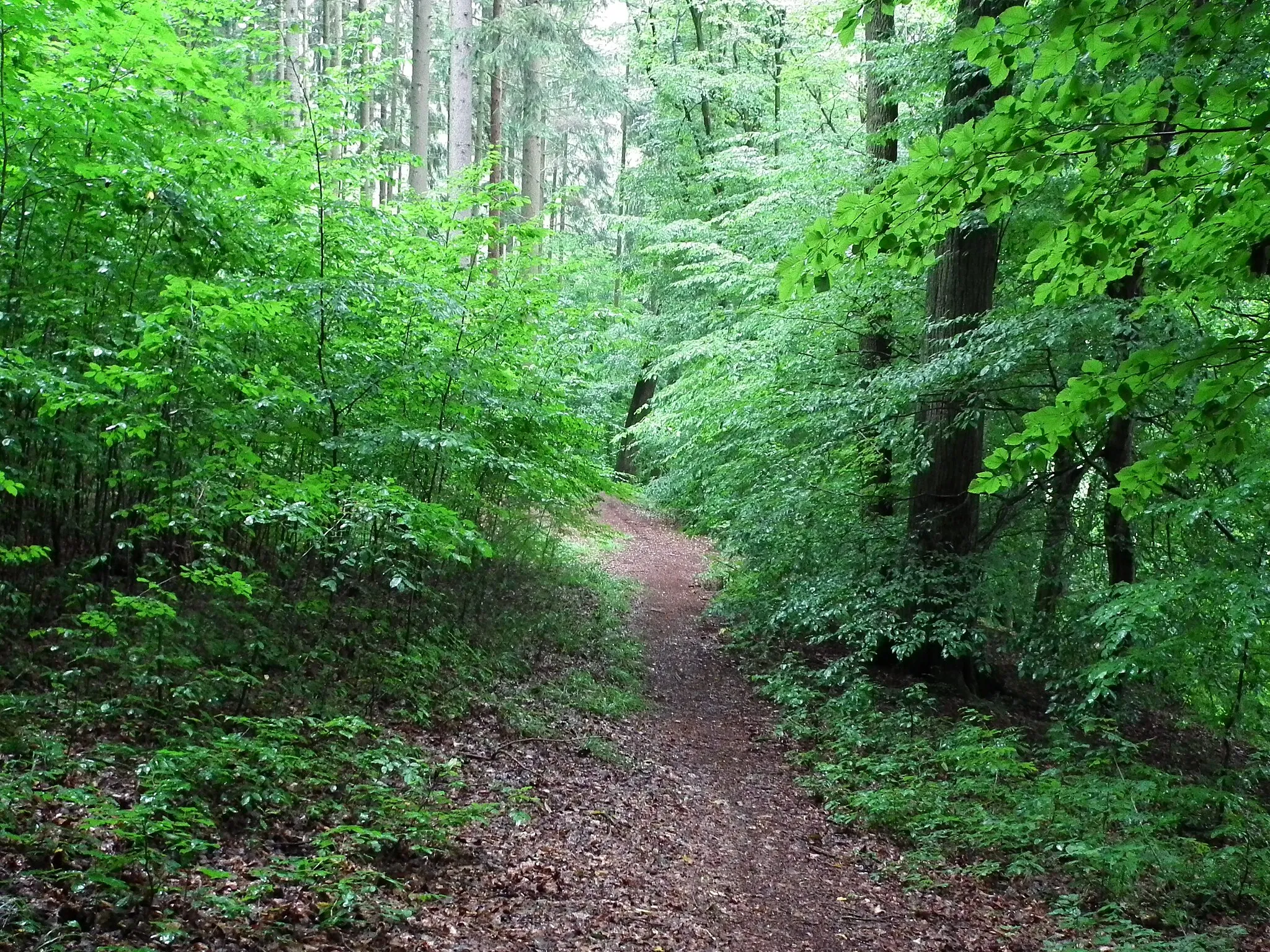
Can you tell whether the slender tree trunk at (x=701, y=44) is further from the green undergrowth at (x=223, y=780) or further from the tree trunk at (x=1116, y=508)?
the green undergrowth at (x=223, y=780)

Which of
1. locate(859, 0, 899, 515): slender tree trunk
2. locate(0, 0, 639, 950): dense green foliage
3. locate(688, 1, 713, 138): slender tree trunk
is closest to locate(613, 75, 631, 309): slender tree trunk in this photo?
locate(688, 1, 713, 138): slender tree trunk

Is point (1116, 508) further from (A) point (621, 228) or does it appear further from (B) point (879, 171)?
(A) point (621, 228)

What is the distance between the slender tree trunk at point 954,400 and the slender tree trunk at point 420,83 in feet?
31.9

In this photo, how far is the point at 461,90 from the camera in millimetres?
13297

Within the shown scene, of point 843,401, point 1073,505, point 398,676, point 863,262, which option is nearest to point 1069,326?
point 843,401

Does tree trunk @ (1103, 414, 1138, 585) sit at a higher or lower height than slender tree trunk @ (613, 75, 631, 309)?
lower

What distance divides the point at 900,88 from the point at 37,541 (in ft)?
30.2

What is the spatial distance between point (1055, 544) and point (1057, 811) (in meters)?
3.24

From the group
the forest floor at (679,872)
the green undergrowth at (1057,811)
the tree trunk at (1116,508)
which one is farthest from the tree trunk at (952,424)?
the forest floor at (679,872)

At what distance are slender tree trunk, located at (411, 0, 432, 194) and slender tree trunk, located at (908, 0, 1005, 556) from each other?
972 cm

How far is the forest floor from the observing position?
430 centimetres

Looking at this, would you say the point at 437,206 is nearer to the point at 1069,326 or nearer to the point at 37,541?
the point at 37,541

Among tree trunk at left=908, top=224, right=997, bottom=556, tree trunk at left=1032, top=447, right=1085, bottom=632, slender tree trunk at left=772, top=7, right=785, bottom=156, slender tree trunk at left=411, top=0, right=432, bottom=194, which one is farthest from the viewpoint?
slender tree trunk at left=772, top=7, right=785, bottom=156

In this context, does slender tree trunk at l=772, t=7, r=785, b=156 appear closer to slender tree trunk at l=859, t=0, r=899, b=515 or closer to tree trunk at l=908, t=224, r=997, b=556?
slender tree trunk at l=859, t=0, r=899, b=515
